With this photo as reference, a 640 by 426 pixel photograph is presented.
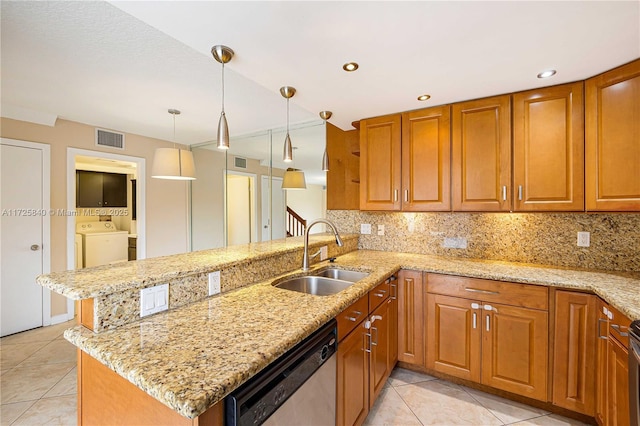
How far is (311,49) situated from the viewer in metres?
1.53

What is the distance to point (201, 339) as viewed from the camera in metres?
0.98

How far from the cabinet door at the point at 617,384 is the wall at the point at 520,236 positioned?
88 cm

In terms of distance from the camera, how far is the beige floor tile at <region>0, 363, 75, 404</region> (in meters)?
2.09

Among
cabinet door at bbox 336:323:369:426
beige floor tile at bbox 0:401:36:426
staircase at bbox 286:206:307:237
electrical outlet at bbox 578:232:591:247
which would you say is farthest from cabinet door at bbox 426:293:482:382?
beige floor tile at bbox 0:401:36:426

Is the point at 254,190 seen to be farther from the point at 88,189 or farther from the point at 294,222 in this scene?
the point at 88,189

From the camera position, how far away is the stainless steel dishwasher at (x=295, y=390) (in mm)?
810

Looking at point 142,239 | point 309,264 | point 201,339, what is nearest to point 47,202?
point 142,239

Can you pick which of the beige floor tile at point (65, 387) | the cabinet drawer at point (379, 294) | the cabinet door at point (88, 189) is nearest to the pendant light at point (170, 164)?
the beige floor tile at point (65, 387)

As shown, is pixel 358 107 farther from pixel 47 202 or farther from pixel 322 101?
pixel 47 202

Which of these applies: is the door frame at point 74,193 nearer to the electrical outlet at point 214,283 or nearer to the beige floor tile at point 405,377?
the electrical outlet at point 214,283

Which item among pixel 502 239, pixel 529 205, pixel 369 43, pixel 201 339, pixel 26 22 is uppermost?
pixel 26 22

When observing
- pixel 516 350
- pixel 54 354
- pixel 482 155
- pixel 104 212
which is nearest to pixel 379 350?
pixel 516 350

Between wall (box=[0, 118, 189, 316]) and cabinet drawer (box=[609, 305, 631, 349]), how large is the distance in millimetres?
5130

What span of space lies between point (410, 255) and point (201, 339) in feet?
7.19
